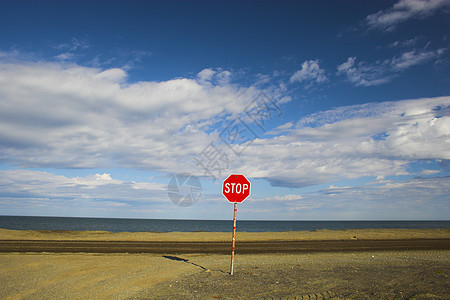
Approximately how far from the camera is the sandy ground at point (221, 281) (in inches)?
332

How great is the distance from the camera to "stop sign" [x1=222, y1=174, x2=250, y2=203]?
11289 millimetres

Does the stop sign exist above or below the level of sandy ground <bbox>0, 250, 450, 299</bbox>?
above

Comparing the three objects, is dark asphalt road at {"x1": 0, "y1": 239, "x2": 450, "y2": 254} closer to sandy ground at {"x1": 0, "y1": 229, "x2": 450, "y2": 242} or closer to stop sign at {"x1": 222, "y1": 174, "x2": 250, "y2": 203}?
sandy ground at {"x1": 0, "y1": 229, "x2": 450, "y2": 242}

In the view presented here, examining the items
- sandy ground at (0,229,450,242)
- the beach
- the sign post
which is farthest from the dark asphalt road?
the sign post

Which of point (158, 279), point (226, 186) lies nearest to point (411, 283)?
point (226, 186)

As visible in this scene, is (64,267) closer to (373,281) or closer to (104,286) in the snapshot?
(104,286)

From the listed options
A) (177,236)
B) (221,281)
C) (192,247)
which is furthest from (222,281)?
(177,236)

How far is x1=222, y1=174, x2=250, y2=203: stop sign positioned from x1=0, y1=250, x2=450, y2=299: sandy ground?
2853mm

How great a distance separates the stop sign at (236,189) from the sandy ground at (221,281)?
2.85m

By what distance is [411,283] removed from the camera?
8922 millimetres

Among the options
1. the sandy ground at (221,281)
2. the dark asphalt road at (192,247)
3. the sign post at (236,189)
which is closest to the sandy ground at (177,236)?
the dark asphalt road at (192,247)

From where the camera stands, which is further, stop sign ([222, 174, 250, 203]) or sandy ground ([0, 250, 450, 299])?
stop sign ([222, 174, 250, 203])

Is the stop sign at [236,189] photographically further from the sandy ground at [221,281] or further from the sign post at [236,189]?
the sandy ground at [221,281]

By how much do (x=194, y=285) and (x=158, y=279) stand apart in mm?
1713
